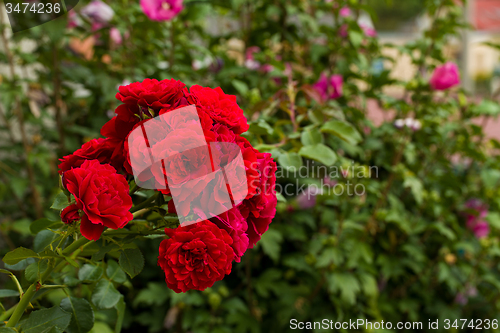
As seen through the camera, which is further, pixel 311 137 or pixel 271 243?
pixel 271 243

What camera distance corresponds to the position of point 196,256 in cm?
31

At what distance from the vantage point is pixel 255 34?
106 cm

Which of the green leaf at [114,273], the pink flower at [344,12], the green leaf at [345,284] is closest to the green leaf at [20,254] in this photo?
the green leaf at [114,273]

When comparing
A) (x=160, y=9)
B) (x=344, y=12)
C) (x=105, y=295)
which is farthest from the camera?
(x=344, y=12)

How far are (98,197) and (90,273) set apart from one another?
7.7 inches

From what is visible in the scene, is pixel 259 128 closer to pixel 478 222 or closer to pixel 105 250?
pixel 105 250

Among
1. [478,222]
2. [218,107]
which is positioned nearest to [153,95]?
[218,107]

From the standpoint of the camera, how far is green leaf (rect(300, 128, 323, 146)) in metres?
0.55

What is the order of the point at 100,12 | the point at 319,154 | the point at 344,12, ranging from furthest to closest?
1. the point at 344,12
2. the point at 100,12
3. the point at 319,154

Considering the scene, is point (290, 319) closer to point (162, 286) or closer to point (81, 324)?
point (162, 286)

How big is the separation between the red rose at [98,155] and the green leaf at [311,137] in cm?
30

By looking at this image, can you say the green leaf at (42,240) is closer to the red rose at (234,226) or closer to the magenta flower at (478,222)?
the red rose at (234,226)

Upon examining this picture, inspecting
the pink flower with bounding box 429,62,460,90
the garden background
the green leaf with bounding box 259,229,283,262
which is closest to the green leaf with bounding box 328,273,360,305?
the garden background

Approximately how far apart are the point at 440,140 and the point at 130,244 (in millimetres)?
1037
